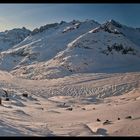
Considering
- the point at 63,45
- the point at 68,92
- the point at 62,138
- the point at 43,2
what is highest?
the point at 63,45

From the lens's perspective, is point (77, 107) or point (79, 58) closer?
point (77, 107)

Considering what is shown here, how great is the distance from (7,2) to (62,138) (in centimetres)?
103

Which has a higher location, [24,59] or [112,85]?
[24,59]

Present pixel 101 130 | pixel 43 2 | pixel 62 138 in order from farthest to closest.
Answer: pixel 101 130 → pixel 43 2 → pixel 62 138

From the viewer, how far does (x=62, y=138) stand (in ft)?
7.43

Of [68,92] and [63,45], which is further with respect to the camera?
[63,45]

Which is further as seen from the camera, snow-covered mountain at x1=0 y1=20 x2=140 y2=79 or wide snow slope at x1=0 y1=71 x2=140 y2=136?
snow-covered mountain at x1=0 y1=20 x2=140 y2=79

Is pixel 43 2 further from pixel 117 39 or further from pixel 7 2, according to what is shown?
pixel 117 39

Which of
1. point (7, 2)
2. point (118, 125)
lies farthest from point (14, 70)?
point (7, 2)

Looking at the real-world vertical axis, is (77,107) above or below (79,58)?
below

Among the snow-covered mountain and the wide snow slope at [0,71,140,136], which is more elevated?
the snow-covered mountain

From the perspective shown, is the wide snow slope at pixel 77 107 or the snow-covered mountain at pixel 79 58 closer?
the wide snow slope at pixel 77 107

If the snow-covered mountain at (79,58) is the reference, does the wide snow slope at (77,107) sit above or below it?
below

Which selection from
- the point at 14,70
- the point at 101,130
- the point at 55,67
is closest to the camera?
the point at 101,130
